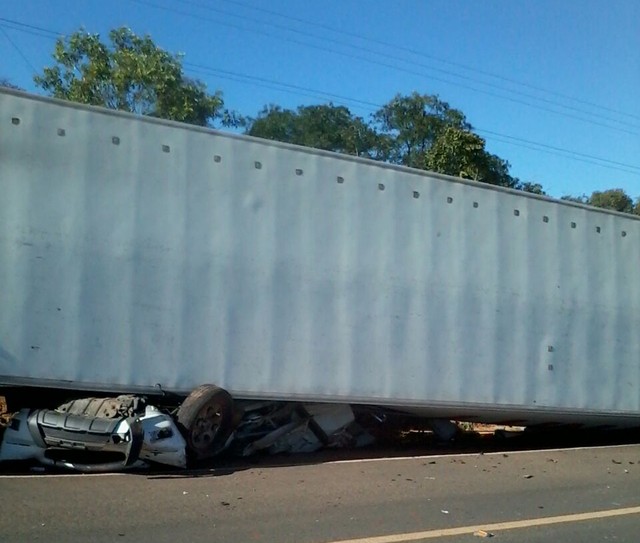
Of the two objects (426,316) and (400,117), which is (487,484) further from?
(400,117)

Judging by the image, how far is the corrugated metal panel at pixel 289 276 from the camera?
7.12m

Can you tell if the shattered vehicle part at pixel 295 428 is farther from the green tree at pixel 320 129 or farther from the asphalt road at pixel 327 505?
the green tree at pixel 320 129

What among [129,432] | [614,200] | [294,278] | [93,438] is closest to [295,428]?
[294,278]

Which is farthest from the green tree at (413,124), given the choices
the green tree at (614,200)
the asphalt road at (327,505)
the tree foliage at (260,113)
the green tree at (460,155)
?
the asphalt road at (327,505)

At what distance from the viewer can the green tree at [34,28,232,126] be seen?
2162 centimetres

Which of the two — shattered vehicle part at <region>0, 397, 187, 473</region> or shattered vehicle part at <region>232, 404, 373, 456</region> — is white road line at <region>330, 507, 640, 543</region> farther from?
shattered vehicle part at <region>232, 404, 373, 456</region>

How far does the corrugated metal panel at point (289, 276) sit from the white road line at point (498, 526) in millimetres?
2586

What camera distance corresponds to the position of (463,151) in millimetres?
19875

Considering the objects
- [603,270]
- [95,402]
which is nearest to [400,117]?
[603,270]

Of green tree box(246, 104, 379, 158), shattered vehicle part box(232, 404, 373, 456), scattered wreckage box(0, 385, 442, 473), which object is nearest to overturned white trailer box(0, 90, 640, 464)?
scattered wreckage box(0, 385, 442, 473)

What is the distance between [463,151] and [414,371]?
40.1ft

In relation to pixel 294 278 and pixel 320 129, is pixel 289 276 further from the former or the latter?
pixel 320 129

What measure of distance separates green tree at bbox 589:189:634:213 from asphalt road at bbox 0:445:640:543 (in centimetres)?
3457

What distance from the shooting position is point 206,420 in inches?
292
